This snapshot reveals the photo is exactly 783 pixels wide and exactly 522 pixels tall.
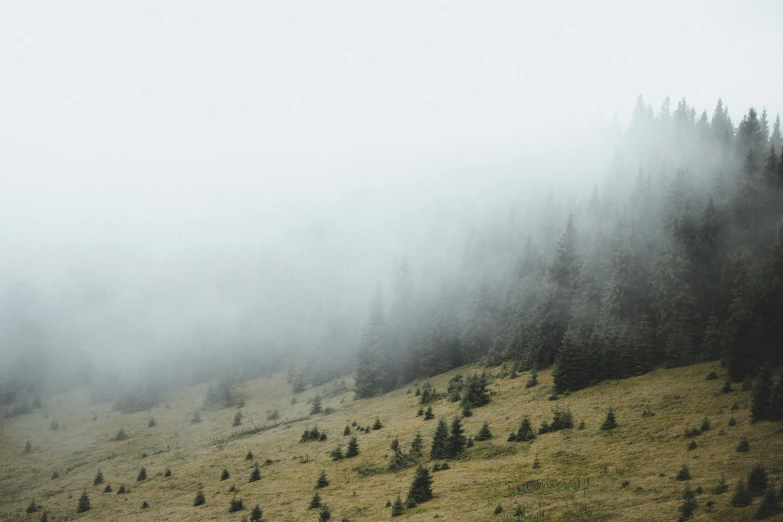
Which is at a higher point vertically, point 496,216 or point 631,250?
point 496,216

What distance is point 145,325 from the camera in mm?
183000

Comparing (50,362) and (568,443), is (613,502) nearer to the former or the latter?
(568,443)

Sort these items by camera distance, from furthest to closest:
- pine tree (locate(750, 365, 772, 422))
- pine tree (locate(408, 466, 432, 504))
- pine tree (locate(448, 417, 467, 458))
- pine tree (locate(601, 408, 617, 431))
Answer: pine tree (locate(448, 417, 467, 458)), pine tree (locate(601, 408, 617, 431)), pine tree (locate(750, 365, 772, 422)), pine tree (locate(408, 466, 432, 504))

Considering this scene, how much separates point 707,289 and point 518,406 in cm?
3037

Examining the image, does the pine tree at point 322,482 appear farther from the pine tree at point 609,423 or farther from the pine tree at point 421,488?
the pine tree at point 609,423

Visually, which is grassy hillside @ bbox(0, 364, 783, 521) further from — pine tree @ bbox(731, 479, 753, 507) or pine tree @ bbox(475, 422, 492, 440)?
pine tree @ bbox(475, 422, 492, 440)

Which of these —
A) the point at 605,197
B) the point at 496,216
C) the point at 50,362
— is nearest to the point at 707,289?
the point at 605,197

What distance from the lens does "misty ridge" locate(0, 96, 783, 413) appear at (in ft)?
191

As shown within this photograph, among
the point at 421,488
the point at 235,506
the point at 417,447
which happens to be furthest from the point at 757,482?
the point at 235,506

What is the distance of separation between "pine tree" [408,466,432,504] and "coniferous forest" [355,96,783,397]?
32061 millimetres

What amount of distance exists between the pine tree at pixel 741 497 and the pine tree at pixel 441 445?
25.0 meters

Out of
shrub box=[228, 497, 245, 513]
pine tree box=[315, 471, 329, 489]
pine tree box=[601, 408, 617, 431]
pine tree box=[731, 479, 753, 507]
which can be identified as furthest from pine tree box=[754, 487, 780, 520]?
shrub box=[228, 497, 245, 513]

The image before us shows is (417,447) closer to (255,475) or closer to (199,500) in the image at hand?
(255,475)

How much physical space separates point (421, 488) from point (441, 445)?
11.4 metres
